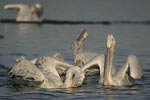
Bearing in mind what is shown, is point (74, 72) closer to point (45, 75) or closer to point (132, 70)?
point (45, 75)

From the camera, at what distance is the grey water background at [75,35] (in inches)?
554

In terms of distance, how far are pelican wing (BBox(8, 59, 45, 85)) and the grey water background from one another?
0.68 feet

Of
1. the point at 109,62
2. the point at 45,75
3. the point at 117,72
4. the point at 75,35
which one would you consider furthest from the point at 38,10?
the point at 109,62

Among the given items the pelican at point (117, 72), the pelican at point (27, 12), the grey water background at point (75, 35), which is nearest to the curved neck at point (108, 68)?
the pelican at point (117, 72)

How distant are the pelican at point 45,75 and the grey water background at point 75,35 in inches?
8.1

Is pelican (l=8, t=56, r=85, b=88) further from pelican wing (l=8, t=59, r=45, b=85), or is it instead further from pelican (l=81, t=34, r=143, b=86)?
pelican (l=81, t=34, r=143, b=86)

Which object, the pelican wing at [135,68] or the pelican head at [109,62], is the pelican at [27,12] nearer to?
the pelican wing at [135,68]

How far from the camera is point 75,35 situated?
2688 centimetres

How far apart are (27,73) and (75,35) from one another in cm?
1218

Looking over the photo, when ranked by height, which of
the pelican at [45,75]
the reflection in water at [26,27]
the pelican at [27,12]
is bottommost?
the pelican at [45,75]

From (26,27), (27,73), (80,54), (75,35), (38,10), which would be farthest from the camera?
(38,10)

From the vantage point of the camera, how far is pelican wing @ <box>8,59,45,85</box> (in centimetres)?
1459

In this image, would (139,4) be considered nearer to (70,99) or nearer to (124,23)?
(124,23)

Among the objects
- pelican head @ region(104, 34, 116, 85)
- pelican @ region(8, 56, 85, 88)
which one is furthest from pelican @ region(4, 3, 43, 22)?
pelican head @ region(104, 34, 116, 85)
